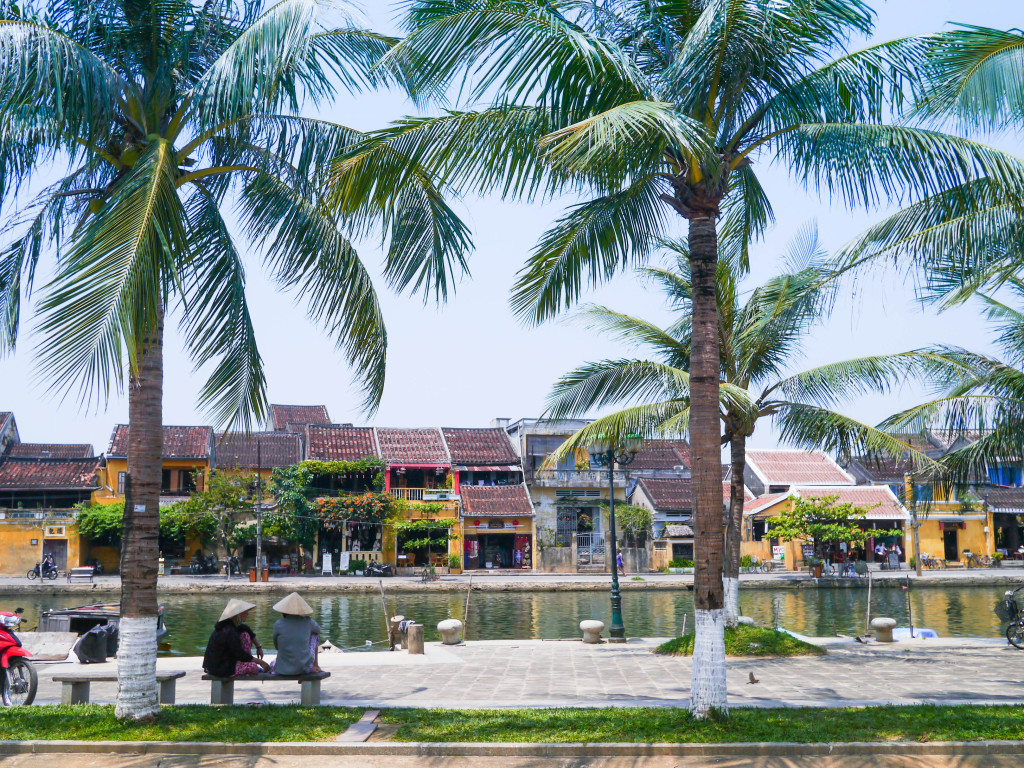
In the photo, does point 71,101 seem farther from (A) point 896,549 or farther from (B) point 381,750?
(A) point 896,549

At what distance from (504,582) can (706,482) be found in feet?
97.6

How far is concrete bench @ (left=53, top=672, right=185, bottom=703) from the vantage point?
358 inches

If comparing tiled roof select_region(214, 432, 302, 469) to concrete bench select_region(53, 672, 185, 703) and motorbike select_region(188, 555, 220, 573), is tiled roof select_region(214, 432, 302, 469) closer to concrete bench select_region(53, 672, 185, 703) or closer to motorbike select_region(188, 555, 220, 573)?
motorbike select_region(188, 555, 220, 573)

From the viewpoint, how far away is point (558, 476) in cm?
4844

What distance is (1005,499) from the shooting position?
49.4 meters

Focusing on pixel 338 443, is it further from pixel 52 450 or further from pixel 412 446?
pixel 52 450

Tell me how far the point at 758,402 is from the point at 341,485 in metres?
32.2

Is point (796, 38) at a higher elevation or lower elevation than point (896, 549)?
higher

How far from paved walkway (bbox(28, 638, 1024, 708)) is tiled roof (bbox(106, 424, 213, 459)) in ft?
105

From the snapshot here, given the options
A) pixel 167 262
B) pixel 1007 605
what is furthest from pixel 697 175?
pixel 1007 605

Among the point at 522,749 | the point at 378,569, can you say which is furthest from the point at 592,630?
the point at 378,569

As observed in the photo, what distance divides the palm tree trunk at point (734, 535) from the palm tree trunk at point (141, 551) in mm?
9754

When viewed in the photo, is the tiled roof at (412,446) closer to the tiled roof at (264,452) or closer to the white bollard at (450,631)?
the tiled roof at (264,452)

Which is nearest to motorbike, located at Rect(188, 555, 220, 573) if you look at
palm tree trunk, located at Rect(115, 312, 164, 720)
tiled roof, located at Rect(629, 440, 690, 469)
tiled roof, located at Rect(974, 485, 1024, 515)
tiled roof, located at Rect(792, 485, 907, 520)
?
tiled roof, located at Rect(629, 440, 690, 469)
